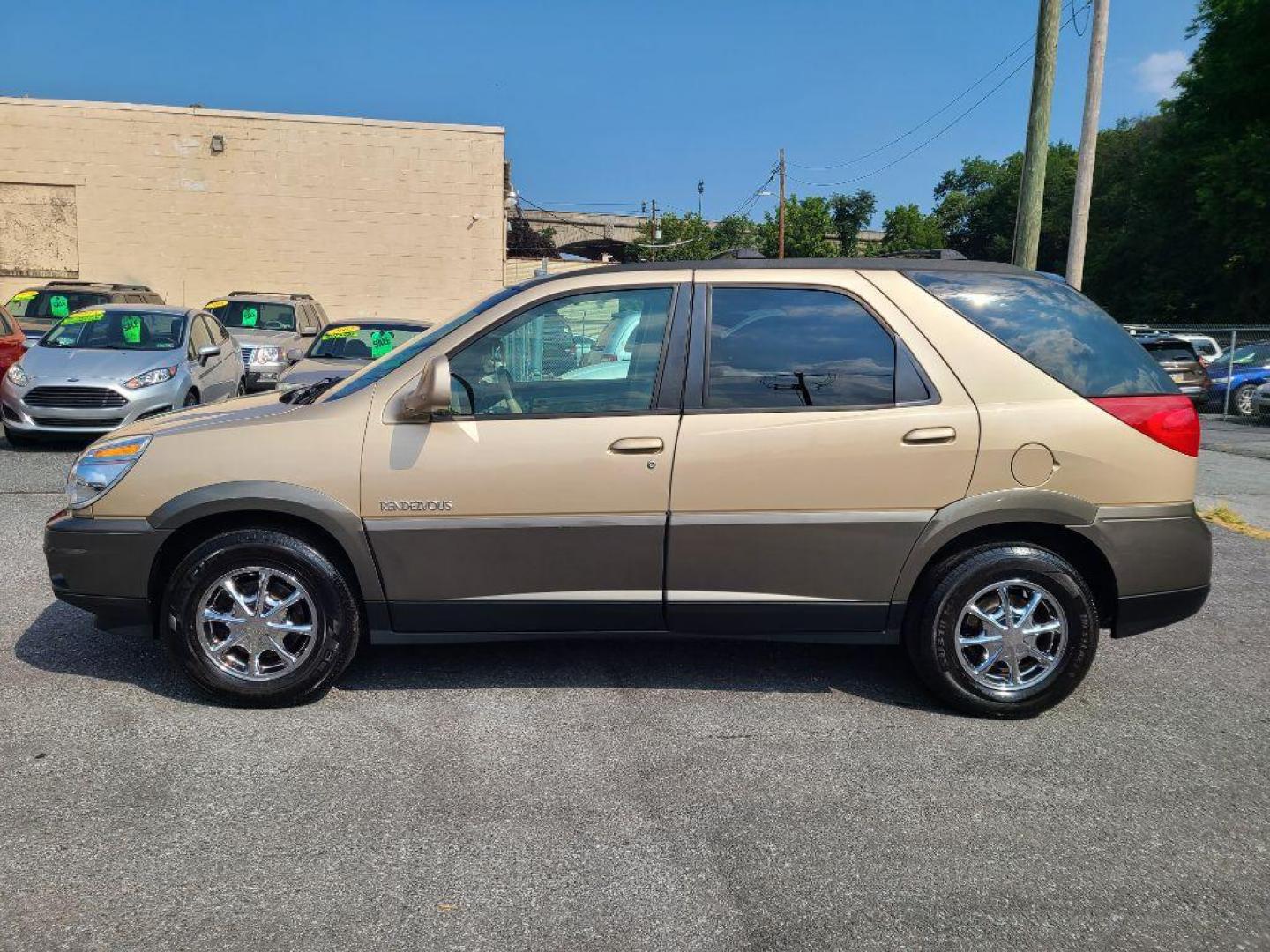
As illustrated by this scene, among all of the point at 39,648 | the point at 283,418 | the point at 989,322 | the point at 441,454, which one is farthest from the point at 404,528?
the point at 989,322

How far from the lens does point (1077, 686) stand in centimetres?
446

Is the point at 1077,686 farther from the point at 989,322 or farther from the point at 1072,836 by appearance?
the point at 989,322

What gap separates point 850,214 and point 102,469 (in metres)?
76.3

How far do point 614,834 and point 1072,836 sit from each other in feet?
4.79

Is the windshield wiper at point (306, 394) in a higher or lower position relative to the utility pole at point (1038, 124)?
lower

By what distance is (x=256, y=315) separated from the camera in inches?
666

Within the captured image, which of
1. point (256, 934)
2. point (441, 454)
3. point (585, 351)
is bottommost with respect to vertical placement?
point (256, 934)

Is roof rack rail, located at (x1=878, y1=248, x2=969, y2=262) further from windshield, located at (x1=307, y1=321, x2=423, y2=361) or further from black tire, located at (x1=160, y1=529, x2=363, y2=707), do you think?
windshield, located at (x1=307, y1=321, x2=423, y2=361)

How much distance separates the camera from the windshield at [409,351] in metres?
4.27

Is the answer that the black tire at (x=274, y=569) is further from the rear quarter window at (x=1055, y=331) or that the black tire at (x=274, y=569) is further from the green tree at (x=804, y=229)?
the green tree at (x=804, y=229)

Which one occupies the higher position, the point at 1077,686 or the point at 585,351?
the point at 585,351

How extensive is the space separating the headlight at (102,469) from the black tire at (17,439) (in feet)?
24.5

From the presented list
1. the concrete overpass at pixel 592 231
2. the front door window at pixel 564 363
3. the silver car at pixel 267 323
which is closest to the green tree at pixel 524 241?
the concrete overpass at pixel 592 231

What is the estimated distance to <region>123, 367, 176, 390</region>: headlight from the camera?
34.2 feet
